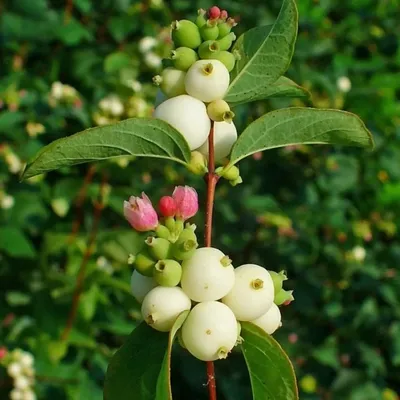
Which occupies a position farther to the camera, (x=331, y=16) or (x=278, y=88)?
(x=331, y=16)

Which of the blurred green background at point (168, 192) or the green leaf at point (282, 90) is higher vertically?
the green leaf at point (282, 90)

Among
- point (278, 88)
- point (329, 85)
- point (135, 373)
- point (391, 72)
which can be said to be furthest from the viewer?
point (391, 72)

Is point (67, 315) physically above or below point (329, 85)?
below

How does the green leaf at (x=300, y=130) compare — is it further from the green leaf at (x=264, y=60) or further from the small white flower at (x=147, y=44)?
the small white flower at (x=147, y=44)

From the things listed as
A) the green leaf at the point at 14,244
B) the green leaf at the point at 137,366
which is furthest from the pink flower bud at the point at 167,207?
the green leaf at the point at 14,244

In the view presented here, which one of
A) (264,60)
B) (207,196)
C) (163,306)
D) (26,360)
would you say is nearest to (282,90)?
(264,60)

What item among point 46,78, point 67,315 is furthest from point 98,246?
point 46,78

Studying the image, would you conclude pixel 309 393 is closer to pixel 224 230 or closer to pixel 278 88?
pixel 224 230
